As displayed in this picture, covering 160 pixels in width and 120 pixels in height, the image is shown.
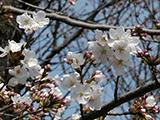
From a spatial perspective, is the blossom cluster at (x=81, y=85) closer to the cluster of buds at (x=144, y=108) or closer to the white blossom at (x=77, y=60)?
the white blossom at (x=77, y=60)

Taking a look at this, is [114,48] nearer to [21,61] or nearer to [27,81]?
[21,61]

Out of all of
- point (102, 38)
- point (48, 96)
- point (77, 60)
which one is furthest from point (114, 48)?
point (48, 96)

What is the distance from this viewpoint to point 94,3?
23.6 feet

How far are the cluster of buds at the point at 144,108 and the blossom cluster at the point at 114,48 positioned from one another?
0.34 meters

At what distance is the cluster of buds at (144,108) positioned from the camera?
81.8 inches

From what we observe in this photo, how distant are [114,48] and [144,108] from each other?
51cm

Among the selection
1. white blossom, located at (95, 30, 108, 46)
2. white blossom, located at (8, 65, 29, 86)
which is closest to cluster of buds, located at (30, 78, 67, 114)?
white blossom, located at (8, 65, 29, 86)

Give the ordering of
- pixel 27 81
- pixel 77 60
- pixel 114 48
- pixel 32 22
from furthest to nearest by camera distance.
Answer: pixel 27 81, pixel 32 22, pixel 77 60, pixel 114 48

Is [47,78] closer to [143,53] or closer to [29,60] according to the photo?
[29,60]

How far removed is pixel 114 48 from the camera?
5.80ft

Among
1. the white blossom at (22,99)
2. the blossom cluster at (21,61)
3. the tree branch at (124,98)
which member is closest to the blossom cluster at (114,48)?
the tree branch at (124,98)

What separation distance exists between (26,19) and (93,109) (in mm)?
538

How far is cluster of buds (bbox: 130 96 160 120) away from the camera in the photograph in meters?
2.08

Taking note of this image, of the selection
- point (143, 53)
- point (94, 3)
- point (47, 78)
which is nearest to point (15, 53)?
point (47, 78)
